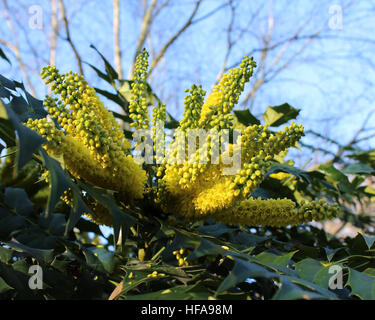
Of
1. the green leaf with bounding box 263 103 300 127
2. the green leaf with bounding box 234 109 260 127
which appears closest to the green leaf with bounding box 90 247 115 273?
the green leaf with bounding box 234 109 260 127

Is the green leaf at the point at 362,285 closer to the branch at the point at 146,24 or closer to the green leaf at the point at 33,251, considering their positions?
the green leaf at the point at 33,251

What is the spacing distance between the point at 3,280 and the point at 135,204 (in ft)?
1.08

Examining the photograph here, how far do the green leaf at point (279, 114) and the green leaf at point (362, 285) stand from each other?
37.4 inches

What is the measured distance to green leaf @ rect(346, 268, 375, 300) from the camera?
2.26 feet

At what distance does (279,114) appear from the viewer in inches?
63.8

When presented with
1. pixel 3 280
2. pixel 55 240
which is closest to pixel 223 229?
pixel 55 240

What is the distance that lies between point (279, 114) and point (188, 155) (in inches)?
35.9

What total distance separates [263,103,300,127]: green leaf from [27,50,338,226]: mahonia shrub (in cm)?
74

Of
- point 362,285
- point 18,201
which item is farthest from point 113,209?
point 362,285

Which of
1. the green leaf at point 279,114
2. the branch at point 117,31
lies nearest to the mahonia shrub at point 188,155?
the green leaf at point 279,114

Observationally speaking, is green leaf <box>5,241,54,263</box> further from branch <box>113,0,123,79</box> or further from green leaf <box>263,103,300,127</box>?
branch <box>113,0,123,79</box>

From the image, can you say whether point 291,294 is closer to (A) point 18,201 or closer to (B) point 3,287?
(B) point 3,287

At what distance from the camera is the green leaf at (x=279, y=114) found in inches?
63.6
